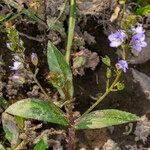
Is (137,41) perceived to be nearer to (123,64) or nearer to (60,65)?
(123,64)

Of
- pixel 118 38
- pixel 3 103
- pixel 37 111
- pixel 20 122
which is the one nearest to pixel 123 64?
pixel 118 38

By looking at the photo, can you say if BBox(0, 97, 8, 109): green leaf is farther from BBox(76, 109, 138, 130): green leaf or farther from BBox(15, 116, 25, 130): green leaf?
BBox(76, 109, 138, 130): green leaf

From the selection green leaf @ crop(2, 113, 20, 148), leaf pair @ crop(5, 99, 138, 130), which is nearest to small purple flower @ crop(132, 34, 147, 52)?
leaf pair @ crop(5, 99, 138, 130)

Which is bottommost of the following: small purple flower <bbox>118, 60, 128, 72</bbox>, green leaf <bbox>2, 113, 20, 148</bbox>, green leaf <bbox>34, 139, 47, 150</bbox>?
green leaf <bbox>34, 139, 47, 150</bbox>

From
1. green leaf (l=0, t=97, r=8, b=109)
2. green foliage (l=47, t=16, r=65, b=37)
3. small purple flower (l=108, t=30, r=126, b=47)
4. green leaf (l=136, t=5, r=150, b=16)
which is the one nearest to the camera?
small purple flower (l=108, t=30, r=126, b=47)

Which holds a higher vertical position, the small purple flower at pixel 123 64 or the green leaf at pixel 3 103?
the small purple flower at pixel 123 64

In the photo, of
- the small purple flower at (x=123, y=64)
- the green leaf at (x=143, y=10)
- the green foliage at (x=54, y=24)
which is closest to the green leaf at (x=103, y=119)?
the small purple flower at (x=123, y=64)

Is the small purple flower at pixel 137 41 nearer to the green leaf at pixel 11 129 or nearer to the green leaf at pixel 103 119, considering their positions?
the green leaf at pixel 103 119
